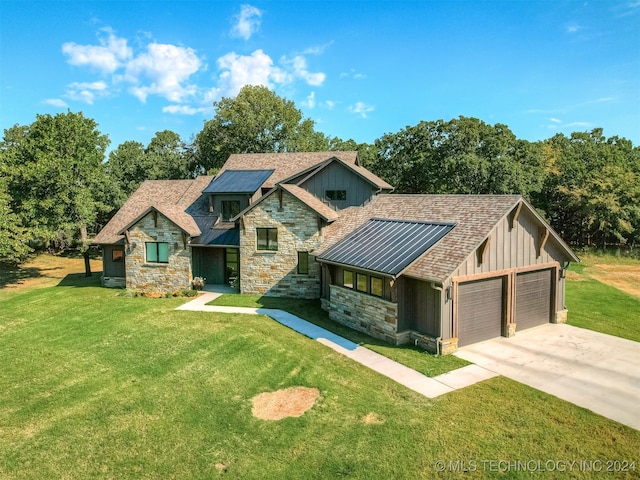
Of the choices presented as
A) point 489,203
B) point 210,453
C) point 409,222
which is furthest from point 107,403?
point 489,203

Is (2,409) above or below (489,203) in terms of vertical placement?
below

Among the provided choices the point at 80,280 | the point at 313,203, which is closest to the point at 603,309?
the point at 313,203

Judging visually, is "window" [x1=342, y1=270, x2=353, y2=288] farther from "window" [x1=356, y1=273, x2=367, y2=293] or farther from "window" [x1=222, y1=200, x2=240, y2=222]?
"window" [x1=222, y1=200, x2=240, y2=222]

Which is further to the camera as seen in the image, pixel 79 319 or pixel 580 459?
pixel 79 319

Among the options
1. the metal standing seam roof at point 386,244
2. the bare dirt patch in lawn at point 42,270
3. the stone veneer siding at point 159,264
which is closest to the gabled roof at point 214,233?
the stone veneer siding at point 159,264

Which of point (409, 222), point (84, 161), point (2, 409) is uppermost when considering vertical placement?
point (84, 161)

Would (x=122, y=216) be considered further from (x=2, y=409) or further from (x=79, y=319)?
(x=2, y=409)

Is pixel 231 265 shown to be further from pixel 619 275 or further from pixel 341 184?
pixel 619 275

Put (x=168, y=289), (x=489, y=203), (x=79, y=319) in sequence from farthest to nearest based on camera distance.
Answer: (x=168, y=289) < (x=79, y=319) < (x=489, y=203)
